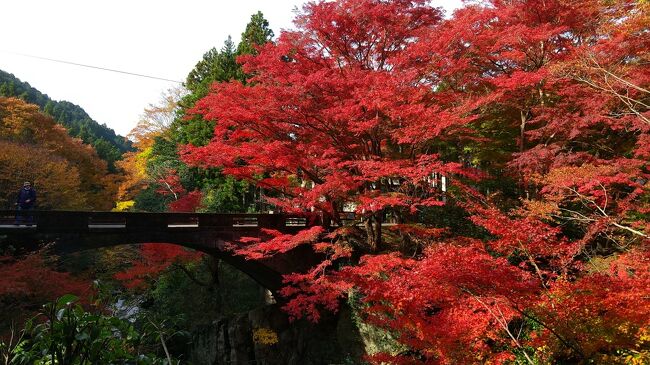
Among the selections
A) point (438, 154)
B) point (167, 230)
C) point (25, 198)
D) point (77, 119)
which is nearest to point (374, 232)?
point (438, 154)

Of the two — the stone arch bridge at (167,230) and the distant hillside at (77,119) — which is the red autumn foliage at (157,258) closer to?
the stone arch bridge at (167,230)

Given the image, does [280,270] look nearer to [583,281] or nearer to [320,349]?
[320,349]

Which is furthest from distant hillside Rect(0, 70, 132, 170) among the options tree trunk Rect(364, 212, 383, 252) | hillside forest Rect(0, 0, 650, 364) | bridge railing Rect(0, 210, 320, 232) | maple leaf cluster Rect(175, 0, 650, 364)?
tree trunk Rect(364, 212, 383, 252)

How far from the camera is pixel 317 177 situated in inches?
486

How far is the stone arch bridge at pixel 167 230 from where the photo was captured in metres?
10.4

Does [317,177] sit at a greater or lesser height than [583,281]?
greater

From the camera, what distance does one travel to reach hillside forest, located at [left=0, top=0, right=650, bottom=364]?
7668mm

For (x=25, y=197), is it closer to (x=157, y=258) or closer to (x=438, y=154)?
(x=157, y=258)

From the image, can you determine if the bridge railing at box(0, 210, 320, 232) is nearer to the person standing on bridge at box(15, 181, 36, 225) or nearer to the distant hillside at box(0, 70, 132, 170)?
the person standing on bridge at box(15, 181, 36, 225)

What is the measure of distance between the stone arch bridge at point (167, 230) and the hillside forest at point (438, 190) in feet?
1.38

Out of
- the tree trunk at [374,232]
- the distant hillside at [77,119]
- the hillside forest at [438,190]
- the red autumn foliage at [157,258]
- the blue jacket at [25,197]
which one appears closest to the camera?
the hillside forest at [438,190]

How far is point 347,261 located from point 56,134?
2780 centimetres

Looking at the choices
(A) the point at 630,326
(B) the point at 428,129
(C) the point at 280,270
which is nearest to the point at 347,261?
(C) the point at 280,270

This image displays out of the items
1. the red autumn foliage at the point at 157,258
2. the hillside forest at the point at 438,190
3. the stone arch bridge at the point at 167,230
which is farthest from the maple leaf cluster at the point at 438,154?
the red autumn foliage at the point at 157,258
